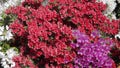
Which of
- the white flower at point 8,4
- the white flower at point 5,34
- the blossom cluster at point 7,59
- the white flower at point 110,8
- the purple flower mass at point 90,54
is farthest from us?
the white flower at point 110,8

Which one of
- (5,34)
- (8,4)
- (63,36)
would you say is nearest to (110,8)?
(63,36)

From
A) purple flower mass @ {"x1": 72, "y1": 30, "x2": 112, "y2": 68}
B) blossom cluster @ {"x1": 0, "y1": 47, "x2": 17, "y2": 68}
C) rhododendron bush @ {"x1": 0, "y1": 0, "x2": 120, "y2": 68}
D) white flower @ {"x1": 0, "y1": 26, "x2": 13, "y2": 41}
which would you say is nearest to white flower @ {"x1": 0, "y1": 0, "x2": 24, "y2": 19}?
rhododendron bush @ {"x1": 0, "y1": 0, "x2": 120, "y2": 68}

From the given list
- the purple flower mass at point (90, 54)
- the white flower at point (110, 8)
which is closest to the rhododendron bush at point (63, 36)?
the purple flower mass at point (90, 54)

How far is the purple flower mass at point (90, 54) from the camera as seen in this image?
5.14 meters

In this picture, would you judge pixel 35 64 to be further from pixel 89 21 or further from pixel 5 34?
pixel 89 21

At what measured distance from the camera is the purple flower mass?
16.9 feet

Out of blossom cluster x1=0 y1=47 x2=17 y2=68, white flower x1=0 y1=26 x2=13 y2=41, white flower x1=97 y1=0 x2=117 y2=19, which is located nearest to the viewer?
blossom cluster x1=0 y1=47 x2=17 y2=68

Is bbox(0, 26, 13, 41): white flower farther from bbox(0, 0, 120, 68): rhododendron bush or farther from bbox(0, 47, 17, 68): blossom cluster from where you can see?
bbox(0, 47, 17, 68): blossom cluster

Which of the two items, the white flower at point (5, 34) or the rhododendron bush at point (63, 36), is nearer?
the rhododendron bush at point (63, 36)

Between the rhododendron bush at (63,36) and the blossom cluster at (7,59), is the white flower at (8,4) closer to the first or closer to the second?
the rhododendron bush at (63,36)

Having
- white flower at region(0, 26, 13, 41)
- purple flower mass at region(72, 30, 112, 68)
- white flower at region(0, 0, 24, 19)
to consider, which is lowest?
purple flower mass at region(72, 30, 112, 68)

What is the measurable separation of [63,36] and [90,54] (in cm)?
50

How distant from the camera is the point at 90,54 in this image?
514 centimetres

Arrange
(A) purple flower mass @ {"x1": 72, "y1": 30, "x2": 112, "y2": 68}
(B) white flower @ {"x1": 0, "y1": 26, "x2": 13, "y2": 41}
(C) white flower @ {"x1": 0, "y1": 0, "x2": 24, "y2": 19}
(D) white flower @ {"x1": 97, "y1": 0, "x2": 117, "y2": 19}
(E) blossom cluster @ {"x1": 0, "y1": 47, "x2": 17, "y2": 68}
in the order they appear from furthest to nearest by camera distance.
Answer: (D) white flower @ {"x1": 97, "y1": 0, "x2": 117, "y2": 19}
(C) white flower @ {"x1": 0, "y1": 0, "x2": 24, "y2": 19}
(B) white flower @ {"x1": 0, "y1": 26, "x2": 13, "y2": 41}
(A) purple flower mass @ {"x1": 72, "y1": 30, "x2": 112, "y2": 68}
(E) blossom cluster @ {"x1": 0, "y1": 47, "x2": 17, "y2": 68}
